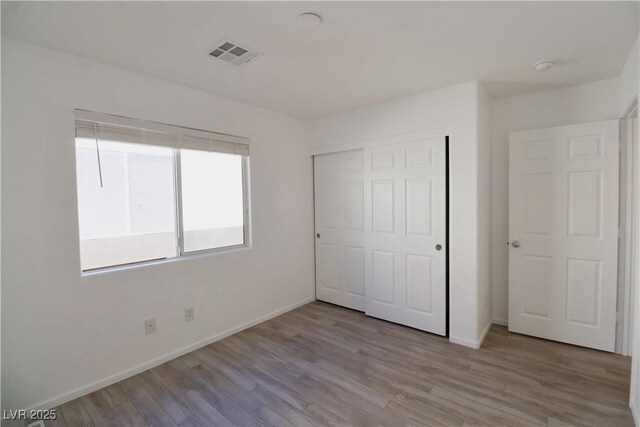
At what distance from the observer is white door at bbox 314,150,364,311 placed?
3.71m

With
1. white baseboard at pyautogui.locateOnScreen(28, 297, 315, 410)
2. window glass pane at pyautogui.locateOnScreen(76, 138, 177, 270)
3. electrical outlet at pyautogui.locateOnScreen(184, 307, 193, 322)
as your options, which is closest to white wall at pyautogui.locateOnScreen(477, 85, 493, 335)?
white baseboard at pyautogui.locateOnScreen(28, 297, 315, 410)

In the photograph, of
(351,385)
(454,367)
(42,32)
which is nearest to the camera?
(42,32)

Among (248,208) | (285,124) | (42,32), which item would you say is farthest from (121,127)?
(285,124)

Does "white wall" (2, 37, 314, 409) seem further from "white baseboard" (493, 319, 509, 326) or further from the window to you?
"white baseboard" (493, 319, 509, 326)

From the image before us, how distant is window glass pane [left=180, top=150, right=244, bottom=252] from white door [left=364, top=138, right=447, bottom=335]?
1.50 metres

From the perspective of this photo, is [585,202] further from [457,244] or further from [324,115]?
[324,115]

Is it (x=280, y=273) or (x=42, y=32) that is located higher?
(x=42, y=32)

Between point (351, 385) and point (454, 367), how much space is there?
2.95ft

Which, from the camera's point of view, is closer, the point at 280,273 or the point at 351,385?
the point at 351,385

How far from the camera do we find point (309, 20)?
1.74m

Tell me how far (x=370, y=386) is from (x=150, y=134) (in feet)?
8.87

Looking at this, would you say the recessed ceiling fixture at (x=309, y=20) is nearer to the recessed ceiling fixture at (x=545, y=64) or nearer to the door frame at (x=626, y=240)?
the recessed ceiling fixture at (x=545, y=64)

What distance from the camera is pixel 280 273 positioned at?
3.68 m

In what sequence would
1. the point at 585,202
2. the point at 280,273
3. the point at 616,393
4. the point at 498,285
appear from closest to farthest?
the point at 616,393 → the point at 585,202 → the point at 498,285 → the point at 280,273
